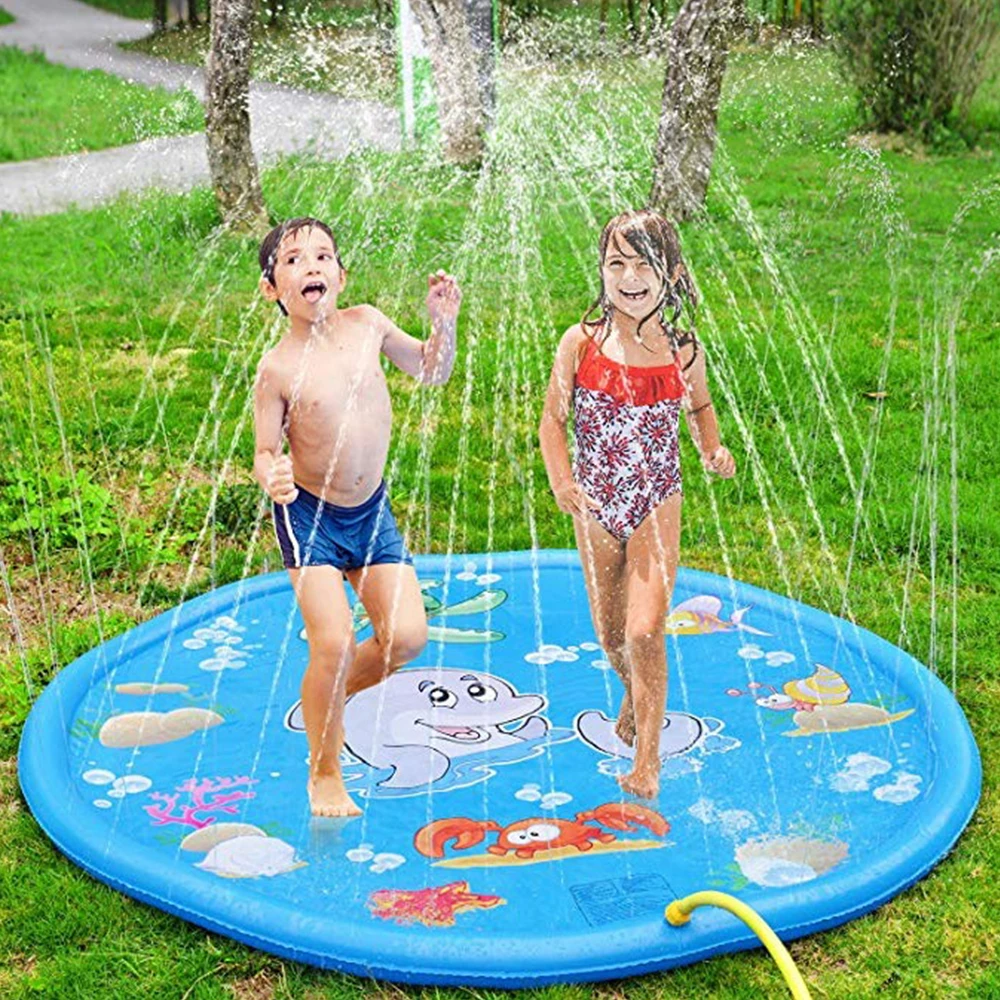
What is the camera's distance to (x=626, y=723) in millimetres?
4035

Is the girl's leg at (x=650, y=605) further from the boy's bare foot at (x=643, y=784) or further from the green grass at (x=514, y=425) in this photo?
the green grass at (x=514, y=425)

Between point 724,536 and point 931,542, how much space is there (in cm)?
76

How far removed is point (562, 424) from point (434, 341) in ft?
1.19

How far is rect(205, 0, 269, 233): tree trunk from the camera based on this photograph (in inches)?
335

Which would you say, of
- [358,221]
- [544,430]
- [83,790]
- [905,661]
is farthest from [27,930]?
[358,221]

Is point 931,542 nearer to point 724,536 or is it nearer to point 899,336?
point 724,536

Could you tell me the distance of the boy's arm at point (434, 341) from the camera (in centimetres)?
359

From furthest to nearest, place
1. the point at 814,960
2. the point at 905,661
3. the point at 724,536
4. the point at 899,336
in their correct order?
the point at 899,336 → the point at 724,536 → the point at 905,661 → the point at 814,960

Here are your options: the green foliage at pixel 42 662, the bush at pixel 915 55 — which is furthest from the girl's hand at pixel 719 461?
the bush at pixel 915 55

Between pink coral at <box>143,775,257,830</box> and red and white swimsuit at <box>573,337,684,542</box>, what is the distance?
1.14 meters

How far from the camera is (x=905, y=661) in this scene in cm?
445

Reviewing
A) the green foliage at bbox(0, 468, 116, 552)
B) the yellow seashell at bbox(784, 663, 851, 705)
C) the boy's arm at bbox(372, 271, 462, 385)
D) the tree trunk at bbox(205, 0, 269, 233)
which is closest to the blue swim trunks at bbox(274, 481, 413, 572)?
the boy's arm at bbox(372, 271, 462, 385)

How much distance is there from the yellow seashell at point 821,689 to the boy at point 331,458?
1.22 meters

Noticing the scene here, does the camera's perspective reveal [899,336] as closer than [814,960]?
No
